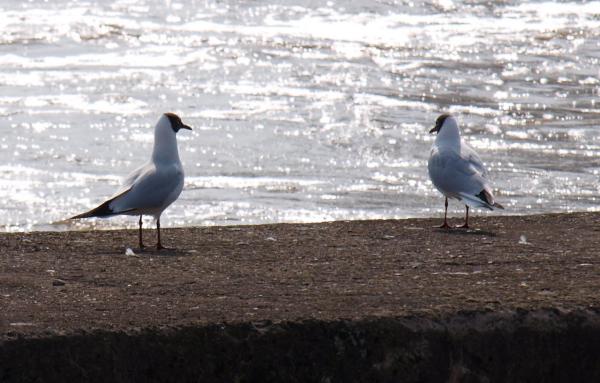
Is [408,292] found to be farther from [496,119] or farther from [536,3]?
[536,3]

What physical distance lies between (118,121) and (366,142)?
8.94 ft

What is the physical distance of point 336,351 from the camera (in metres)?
5.44

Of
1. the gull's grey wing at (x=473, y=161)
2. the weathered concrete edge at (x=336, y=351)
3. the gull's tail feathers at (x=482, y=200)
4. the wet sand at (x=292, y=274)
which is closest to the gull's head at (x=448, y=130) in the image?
the gull's grey wing at (x=473, y=161)

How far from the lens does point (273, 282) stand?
618 centimetres

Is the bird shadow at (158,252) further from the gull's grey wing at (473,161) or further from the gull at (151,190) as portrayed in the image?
the gull's grey wing at (473,161)

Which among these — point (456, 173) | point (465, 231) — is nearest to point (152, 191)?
point (465, 231)

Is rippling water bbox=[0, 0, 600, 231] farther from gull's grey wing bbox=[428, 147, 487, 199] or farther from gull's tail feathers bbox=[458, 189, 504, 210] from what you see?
gull's tail feathers bbox=[458, 189, 504, 210]

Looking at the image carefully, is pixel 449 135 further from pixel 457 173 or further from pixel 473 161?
pixel 457 173

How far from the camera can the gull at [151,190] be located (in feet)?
23.7

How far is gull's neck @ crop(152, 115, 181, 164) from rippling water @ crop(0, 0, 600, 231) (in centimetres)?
239

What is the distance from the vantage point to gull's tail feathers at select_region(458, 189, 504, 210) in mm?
7988

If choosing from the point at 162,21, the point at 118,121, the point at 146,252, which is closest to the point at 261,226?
the point at 146,252

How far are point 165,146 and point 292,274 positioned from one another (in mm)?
1656

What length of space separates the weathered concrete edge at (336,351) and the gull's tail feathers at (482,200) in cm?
227
